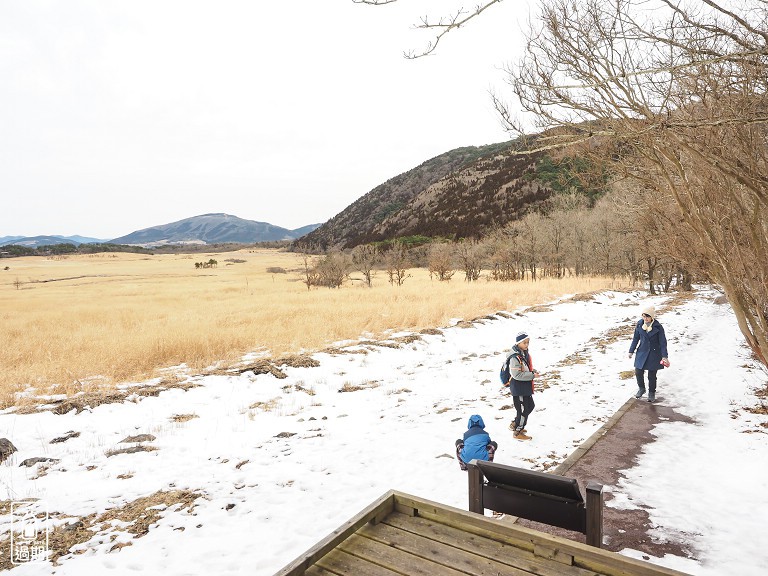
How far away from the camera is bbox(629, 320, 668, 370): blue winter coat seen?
8.36 m

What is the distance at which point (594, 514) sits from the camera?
3.21m

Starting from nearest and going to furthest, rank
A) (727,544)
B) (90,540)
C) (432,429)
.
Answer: (727,544), (90,540), (432,429)

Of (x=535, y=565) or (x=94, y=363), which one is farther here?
(x=94, y=363)

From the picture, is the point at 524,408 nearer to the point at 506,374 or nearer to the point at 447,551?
the point at 506,374

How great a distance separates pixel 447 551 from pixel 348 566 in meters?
0.69

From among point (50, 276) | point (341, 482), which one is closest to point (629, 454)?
point (341, 482)

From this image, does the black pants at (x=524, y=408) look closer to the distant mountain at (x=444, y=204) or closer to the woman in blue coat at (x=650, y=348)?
the woman in blue coat at (x=650, y=348)

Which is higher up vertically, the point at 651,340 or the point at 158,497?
the point at 651,340

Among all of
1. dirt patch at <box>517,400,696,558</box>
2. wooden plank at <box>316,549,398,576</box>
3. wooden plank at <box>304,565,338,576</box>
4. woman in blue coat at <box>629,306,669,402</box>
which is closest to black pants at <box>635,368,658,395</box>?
woman in blue coat at <box>629,306,669,402</box>

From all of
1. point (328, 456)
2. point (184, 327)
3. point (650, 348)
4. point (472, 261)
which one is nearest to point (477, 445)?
point (328, 456)

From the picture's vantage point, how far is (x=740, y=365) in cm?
1083

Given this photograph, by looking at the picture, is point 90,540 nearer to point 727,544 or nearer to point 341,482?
point 341,482

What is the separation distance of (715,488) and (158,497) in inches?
279

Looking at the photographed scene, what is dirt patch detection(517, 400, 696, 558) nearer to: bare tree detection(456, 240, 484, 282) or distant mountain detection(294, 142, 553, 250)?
bare tree detection(456, 240, 484, 282)
